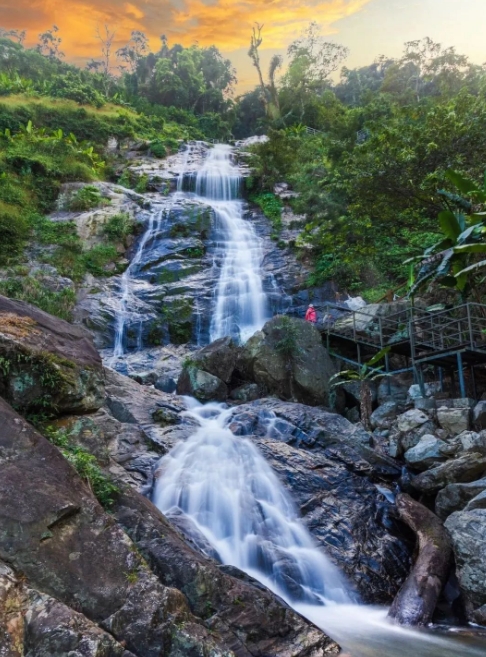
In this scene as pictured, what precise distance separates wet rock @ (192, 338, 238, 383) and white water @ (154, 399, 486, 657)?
400cm

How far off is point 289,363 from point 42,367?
9835mm

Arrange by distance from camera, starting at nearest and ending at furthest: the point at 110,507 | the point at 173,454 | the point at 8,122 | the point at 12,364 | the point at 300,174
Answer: the point at 110,507 < the point at 12,364 < the point at 173,454 < the point at 300,174 < the point at 8,122

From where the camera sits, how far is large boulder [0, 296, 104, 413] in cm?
588

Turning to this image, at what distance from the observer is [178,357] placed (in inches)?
734

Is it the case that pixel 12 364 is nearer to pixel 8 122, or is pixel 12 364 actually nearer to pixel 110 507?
pixel 110 507

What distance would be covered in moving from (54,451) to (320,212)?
1892 centimetres

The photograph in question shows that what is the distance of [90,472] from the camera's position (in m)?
5.50

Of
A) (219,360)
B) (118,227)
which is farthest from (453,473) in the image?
(118,227)

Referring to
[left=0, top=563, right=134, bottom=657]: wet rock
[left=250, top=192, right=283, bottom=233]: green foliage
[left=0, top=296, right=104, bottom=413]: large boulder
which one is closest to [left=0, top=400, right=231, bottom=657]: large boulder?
[left=0, top=563, right=134, bottom=657]: wet rock

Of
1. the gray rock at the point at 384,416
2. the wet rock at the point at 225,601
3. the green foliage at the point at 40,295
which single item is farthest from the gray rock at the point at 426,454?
the green foliage at the point at 40,295

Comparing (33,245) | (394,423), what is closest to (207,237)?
(33,245)

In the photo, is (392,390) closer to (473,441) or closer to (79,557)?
(473,441)

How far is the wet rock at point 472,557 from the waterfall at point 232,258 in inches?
505

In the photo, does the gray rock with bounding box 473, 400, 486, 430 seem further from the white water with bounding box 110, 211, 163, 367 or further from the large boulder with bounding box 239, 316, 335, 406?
the white water with bounding box 110, 211, 163, 367
